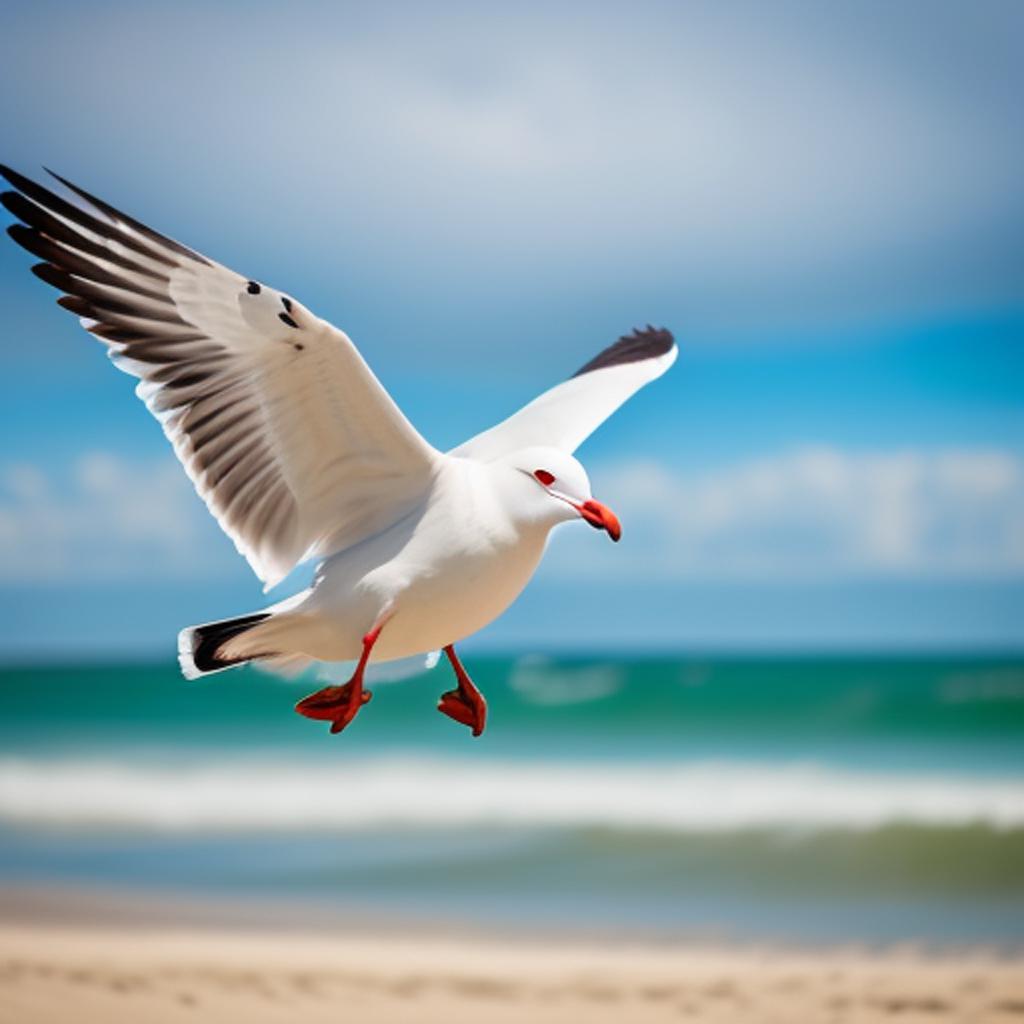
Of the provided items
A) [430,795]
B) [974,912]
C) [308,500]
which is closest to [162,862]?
[430,795]

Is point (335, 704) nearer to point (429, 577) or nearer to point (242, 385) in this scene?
point (429, 577)

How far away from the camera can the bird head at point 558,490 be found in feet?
9.25

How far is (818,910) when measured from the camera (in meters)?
10.3

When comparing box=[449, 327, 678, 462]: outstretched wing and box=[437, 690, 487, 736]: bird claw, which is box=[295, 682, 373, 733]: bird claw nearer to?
box=[437, 690, 487, 736]: bird claw

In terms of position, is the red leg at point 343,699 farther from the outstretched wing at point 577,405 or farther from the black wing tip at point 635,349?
the black wing tip at point 635,349

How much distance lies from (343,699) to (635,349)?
227 cm

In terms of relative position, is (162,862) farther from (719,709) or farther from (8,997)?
(719,709)

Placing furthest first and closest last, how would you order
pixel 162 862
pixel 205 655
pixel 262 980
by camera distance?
1. pixel 162 862
2. pixel 262 980
3. pixel 205 655

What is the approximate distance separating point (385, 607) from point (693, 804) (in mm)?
11220

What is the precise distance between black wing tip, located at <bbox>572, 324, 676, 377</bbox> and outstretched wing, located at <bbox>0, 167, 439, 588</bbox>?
1.46 meters

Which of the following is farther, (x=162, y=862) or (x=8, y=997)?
(x=162, y=862)

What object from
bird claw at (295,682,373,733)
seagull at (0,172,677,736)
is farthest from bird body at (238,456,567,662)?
bird claw at (295,682,373,733)

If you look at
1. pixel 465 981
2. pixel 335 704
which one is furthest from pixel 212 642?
pixel 465 981

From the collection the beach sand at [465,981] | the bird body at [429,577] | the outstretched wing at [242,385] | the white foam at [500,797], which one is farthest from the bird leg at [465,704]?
the white foam at [500,797]
